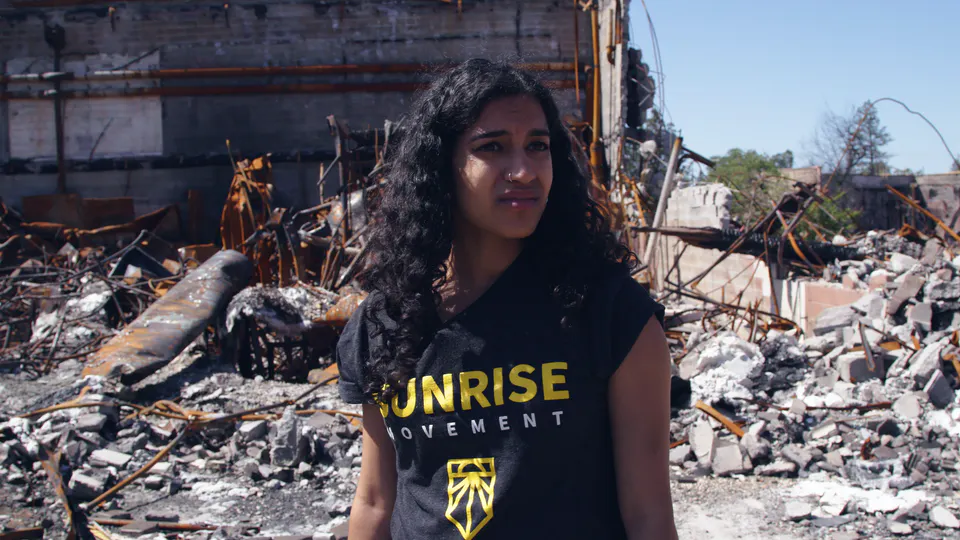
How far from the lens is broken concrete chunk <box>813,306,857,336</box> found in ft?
21.2

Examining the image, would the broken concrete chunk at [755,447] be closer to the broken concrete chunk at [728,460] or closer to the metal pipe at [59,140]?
the broken concrete chunk at [728,460]

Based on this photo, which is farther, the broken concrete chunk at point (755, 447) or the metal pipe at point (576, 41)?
the metal pipe at point (576, 41)

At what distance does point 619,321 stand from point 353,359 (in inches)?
22.4

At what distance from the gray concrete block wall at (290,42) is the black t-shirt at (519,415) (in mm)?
12364

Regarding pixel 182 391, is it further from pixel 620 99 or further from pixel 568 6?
pixel 568 6

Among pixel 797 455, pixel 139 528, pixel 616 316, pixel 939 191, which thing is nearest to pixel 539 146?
pixel 616 316

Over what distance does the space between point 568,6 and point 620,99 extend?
2.22 m

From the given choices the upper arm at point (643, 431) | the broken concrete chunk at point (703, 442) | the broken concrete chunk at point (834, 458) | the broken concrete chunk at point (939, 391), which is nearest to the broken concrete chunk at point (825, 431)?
the broken concrete chunk at point (834, 458)

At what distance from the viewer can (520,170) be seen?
1.37 meters

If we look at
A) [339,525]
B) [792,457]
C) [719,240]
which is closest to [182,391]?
[339,525]

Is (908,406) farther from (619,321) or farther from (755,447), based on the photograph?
(619,321)

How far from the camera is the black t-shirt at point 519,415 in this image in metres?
1.30

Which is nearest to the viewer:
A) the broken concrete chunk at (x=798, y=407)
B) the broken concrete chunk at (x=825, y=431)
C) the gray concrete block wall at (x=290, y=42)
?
the broken concrete chunk at (x=825, y=431)

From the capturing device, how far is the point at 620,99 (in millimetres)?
12297
